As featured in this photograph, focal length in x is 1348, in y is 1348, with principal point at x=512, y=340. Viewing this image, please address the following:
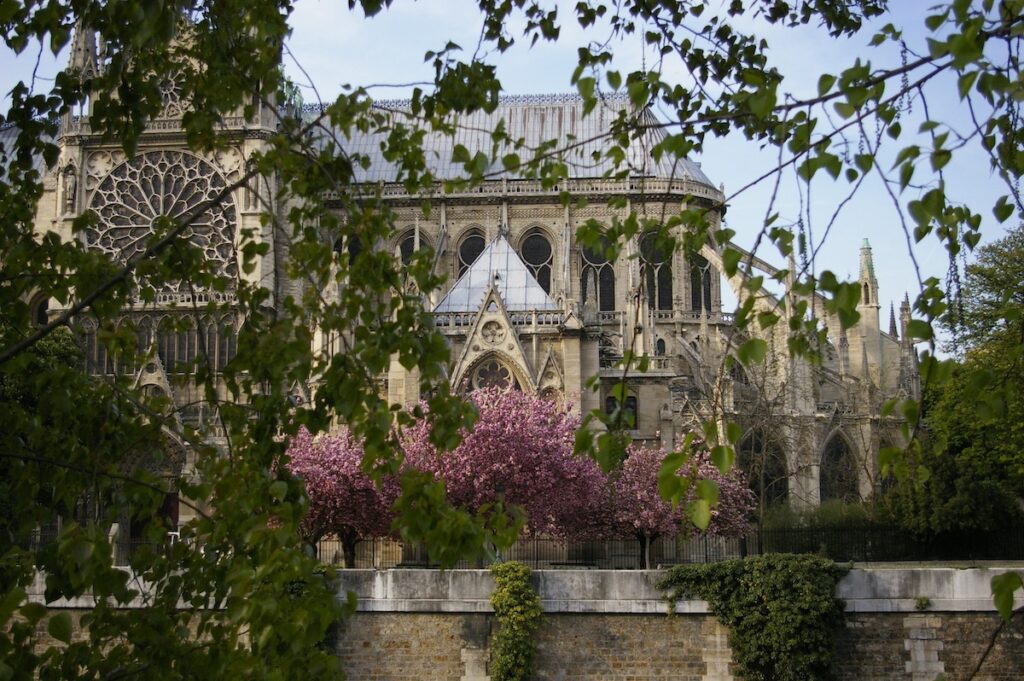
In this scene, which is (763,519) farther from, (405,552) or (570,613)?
(570,613)

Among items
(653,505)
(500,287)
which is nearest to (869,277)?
(500,287)

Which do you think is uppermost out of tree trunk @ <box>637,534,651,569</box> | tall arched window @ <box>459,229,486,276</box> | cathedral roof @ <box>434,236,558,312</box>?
tall arched window @ <box>459,229,486,276</box>

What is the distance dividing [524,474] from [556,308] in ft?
24.7

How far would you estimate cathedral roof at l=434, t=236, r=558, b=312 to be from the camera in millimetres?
37469

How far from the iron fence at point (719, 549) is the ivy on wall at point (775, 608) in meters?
8.97

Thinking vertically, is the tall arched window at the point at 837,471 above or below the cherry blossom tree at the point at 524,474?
above

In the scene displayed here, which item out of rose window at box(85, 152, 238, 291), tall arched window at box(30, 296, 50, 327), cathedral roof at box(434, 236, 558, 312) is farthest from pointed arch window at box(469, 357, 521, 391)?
tall arched window at box(30, 296, 50, 327)

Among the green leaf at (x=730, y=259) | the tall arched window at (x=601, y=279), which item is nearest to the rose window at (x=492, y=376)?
the tall arched window at (x=601, y=279)

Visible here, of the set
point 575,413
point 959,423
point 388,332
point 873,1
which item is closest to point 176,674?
point 388,332

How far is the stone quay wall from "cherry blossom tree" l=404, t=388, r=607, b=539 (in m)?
9.03

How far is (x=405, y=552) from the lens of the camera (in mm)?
31406

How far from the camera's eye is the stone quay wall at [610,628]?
19.4 m

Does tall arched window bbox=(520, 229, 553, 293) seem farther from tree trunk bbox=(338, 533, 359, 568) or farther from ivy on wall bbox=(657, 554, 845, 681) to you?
ivy on wall bbox=(657, 554, 845, 681)

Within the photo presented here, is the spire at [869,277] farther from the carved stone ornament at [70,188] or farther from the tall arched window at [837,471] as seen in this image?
the carved stone ornament at [70,188]
